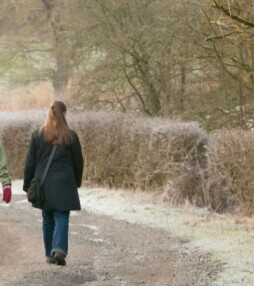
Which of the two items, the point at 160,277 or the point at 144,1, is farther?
the point at 144,1

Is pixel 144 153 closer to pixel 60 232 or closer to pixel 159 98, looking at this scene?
pixel 159 98

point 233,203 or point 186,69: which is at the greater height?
point 186,69

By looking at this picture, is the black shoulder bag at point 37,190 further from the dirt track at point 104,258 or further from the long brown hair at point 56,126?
the dirt track at point 104,258

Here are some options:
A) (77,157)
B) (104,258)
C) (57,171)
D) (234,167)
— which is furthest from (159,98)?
(57,171)

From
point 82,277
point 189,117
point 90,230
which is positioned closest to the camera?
point 82,277

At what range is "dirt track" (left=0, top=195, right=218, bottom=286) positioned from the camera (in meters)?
8.97

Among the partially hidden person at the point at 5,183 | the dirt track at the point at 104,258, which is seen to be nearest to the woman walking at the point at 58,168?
the partially hidden person at the point at 5,183

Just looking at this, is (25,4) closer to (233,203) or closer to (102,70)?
(102,70)

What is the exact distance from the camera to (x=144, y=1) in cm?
2261

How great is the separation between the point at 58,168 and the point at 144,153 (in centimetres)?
916

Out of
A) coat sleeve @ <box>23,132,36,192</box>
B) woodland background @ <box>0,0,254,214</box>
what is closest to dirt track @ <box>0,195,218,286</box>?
coat sleeve @ <box>23,132,36,192</box>

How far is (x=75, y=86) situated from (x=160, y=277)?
15098 mm

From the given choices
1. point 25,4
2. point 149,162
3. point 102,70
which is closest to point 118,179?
point 149,162

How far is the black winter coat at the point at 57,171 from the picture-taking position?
9.23 metres
